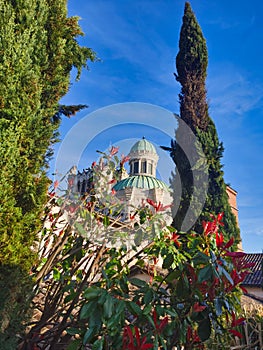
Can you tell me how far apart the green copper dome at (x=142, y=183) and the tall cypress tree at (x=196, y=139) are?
3.98 meters

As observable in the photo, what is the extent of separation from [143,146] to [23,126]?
142 centimetres

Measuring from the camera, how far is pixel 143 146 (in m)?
3.52

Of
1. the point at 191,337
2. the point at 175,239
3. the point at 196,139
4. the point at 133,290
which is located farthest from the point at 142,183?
Answer: the point at 196,139

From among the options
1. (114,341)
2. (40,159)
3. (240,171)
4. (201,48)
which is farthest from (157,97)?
(201,48)

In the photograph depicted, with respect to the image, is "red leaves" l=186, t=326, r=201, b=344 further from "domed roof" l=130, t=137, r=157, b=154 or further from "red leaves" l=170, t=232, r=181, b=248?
"domed roof" l=130, t=137, r=157, b=154

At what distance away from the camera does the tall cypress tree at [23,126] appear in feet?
7.76

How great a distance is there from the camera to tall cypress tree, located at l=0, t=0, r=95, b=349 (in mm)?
2364

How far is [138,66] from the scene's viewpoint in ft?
17.5

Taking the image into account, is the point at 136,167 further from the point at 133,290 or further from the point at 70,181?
the point at 133,290

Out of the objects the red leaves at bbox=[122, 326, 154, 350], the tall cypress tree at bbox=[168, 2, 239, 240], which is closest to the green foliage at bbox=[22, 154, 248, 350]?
the red leaves at bbox=[122, 326, 154, 350]

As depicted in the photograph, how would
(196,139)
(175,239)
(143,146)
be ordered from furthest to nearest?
1. (196,139)
2. (143,146)
3. (175,239)

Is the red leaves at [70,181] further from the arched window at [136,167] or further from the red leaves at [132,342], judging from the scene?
the red leaves at [132,342]

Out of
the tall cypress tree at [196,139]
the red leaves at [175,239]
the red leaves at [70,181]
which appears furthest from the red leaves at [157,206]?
the tall cypress tree at [196,139]

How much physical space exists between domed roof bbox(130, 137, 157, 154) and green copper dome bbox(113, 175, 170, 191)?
1.10 feet
